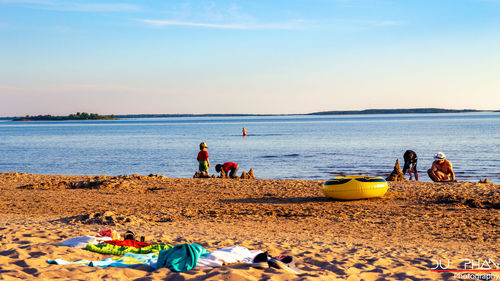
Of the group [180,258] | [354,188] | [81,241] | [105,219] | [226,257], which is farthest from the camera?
[354,188]

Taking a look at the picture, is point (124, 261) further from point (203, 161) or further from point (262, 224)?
point (203, 161)

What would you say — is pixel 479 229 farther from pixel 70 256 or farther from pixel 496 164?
pixel 496 164

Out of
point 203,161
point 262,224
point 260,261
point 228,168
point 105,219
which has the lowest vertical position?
point 262,224

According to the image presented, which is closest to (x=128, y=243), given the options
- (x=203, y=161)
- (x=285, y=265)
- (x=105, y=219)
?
(x=285, y=265)

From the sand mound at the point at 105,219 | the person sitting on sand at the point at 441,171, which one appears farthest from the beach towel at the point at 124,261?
the person sitting on sand at the point at 441,171

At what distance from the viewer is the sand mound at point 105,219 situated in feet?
31.1

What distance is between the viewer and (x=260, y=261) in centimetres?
589

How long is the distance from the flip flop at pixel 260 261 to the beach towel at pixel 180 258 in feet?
2.35

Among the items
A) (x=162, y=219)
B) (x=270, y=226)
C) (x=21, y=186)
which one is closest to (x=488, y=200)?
(x=270, y=226)

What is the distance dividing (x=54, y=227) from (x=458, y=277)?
7.02 metres

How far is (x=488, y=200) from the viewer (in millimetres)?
11391

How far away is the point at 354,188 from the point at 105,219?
19.6 ft

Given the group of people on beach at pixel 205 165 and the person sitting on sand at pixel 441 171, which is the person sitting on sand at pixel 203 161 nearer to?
the group of people on beach at pixel 205 165

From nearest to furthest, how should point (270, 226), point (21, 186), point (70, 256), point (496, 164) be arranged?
point (70, 256), point (270, 226), point (21, 186), point (496, 164)
